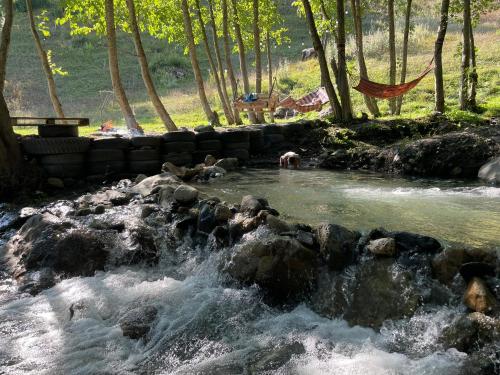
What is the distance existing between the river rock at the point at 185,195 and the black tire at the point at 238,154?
3.78 meters

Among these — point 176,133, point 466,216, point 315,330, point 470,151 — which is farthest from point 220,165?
point 315,330

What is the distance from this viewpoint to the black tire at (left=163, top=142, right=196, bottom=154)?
917cm

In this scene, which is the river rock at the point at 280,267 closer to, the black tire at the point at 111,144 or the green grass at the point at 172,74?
the black tire at the point at 111,144

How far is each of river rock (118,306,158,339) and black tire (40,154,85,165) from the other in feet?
15.3

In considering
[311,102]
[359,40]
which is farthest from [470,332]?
[311,102]

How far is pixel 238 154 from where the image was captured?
32.3 ft

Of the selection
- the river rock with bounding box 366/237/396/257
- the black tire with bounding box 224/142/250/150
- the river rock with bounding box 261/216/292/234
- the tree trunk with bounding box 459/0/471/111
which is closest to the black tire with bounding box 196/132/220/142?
the black tire with bounding box 224/142/250/150

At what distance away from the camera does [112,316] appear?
13.8 ft

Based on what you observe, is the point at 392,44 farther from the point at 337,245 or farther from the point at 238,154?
the point at 337,245

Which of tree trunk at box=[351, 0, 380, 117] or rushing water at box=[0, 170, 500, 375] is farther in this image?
tree trunk at box=[351, 0, 380, 117]

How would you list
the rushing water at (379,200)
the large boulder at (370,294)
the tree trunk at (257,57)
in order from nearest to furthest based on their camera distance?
1. the large boulder at (370,294)
2. the rushing water at (379,200)
3. the tree trunk at (257,57)

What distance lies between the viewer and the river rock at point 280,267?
13.7 ft

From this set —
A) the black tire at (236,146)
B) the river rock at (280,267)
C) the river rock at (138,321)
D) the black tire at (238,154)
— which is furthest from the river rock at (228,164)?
the river rock at (138,321)

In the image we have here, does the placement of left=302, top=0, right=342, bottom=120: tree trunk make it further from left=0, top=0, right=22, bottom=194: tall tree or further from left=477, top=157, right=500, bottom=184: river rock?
left=0, top=0, right=22, bottom=194: tall tree
